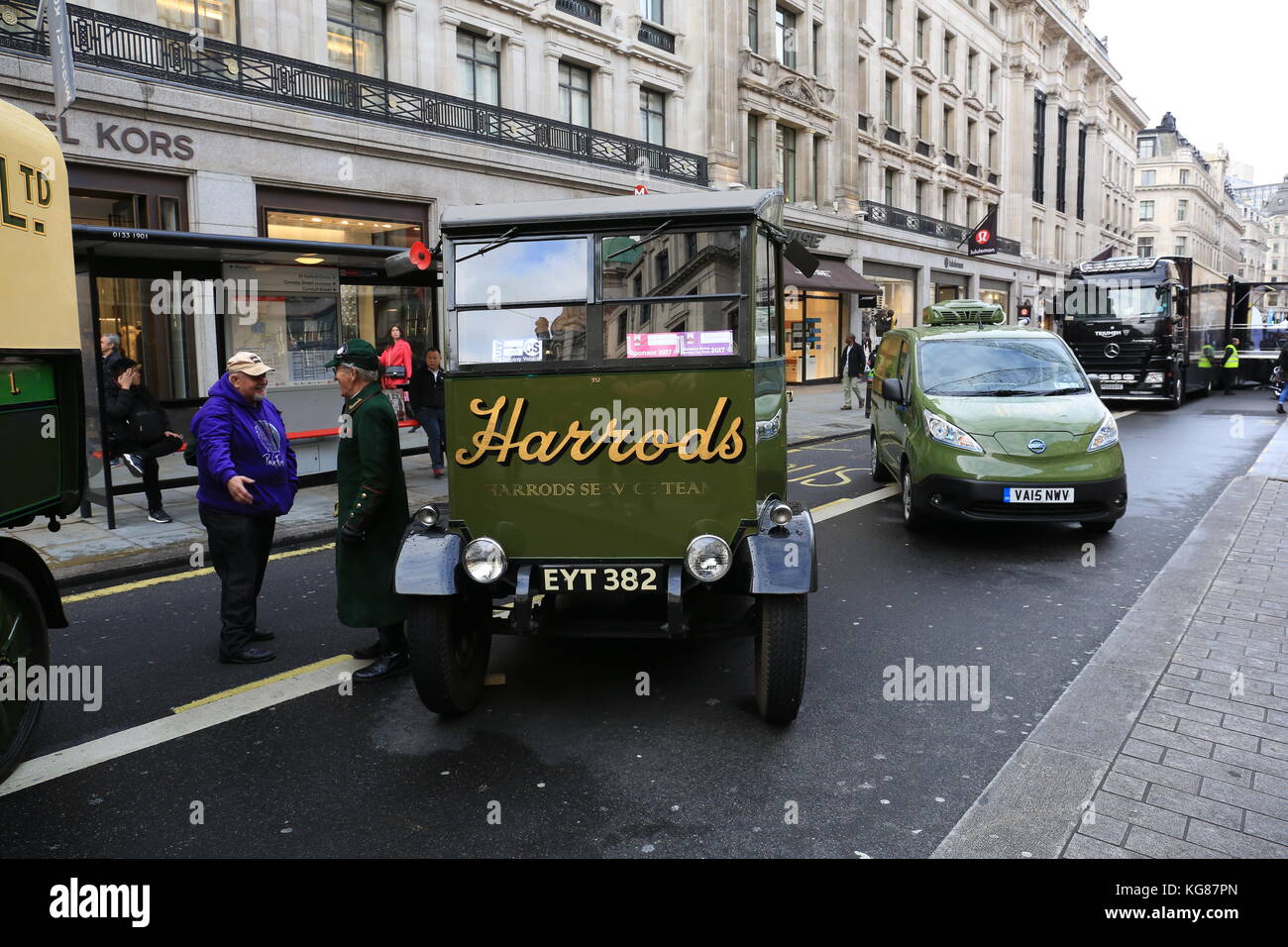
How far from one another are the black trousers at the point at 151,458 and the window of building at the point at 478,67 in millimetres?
13203

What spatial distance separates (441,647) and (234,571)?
189 cm

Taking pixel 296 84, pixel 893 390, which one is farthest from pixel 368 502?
pixel 296 84

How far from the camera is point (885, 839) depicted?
329cm

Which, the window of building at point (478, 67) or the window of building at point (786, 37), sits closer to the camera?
the window of building at point (478, 67)

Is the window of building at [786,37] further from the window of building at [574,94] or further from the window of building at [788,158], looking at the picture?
the window of building at [574,94]

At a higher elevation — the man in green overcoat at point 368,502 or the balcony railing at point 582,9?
the balcony railing at point 582,9

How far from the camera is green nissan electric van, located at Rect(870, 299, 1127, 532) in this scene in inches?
297

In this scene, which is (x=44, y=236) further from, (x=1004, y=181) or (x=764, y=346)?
(x=1004, y=181)

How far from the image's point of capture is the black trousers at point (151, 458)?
895 cm

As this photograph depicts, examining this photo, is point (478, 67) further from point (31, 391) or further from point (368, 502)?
point (31, 391)

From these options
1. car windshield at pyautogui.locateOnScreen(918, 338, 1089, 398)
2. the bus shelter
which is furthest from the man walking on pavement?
car windshield at pyautogui.locateOnScreen(918, 338, 1089, 398)

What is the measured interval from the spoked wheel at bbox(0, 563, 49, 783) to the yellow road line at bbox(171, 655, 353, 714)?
0.73 meters

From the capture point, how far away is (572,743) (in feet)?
13.5

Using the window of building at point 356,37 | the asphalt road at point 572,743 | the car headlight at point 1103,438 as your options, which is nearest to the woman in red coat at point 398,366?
the asphalt road at point 572,743
